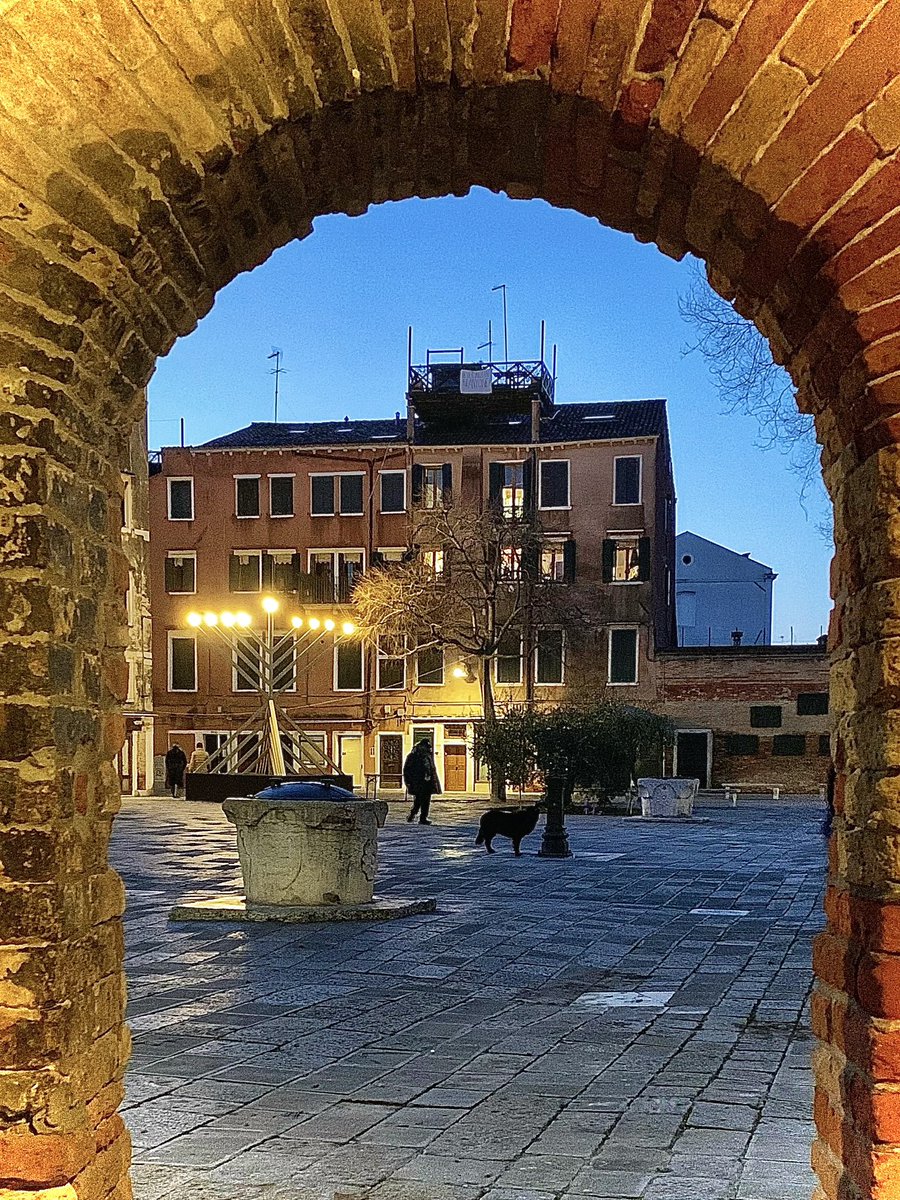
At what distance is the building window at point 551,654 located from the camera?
3491 cm

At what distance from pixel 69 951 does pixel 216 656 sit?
33.2m

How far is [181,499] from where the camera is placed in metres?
37.4

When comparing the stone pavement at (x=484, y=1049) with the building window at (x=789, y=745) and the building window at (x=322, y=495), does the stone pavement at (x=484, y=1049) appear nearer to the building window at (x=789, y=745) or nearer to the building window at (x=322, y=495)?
the building window at (x=789, y=745)

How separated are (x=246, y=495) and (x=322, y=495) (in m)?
2.34

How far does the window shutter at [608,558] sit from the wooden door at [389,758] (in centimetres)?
763

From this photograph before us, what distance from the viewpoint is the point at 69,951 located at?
10.6ft

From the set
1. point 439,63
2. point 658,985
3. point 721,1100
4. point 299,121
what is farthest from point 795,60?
point 658,985

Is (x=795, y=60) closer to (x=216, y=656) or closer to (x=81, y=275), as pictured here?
(x=81, y=275)

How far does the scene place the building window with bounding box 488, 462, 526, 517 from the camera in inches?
1411

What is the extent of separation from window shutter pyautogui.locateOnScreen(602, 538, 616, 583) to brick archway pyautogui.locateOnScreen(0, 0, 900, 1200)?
31.7 metres

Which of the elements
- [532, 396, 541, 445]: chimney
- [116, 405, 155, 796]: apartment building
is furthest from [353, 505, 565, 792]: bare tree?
[116, 405, 155, 796]: apartment building

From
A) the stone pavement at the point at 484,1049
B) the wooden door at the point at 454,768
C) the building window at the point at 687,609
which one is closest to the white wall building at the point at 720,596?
the building window at the point at 687,609

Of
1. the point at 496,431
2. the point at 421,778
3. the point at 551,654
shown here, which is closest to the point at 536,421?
the point at 496,431

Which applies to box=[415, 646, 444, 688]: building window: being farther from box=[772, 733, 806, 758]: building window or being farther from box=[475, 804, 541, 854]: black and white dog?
box=[475, 804, 541, 854]: black and white dog
